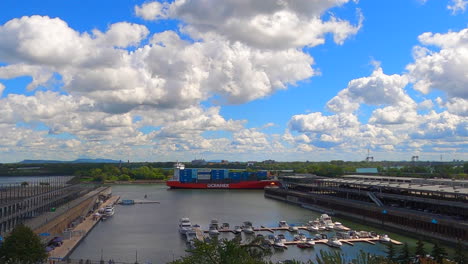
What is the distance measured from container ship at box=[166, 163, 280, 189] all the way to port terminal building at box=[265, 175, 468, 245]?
25.3 metres

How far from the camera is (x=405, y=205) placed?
3219cm

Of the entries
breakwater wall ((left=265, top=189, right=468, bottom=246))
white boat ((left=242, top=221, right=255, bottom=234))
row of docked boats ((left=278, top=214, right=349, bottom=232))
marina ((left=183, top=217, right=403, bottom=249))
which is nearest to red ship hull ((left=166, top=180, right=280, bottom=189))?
breakwater wall ((left=265, top=189, right=468, bottom=246))

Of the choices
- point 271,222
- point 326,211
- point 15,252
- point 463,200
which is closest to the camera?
point 15,252

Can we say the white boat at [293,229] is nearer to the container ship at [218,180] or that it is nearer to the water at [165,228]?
the water at [165,228]

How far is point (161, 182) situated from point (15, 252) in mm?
82524

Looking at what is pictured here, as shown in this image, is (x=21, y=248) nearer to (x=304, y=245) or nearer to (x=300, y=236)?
(x=304, y=245)

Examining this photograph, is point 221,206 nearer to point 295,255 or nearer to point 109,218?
point 109,218

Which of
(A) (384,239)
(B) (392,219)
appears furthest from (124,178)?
(A) (384,239)

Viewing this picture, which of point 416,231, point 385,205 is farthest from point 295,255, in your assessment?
point 385,205

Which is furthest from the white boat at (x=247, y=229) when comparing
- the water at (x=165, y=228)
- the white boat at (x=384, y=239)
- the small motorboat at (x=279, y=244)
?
the white boat at (x=384, y=239)

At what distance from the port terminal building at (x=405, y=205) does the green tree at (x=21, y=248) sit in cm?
2129

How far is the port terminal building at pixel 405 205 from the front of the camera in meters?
25.6

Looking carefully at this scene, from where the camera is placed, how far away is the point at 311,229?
95.3ft

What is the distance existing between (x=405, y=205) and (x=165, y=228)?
1833 cm
